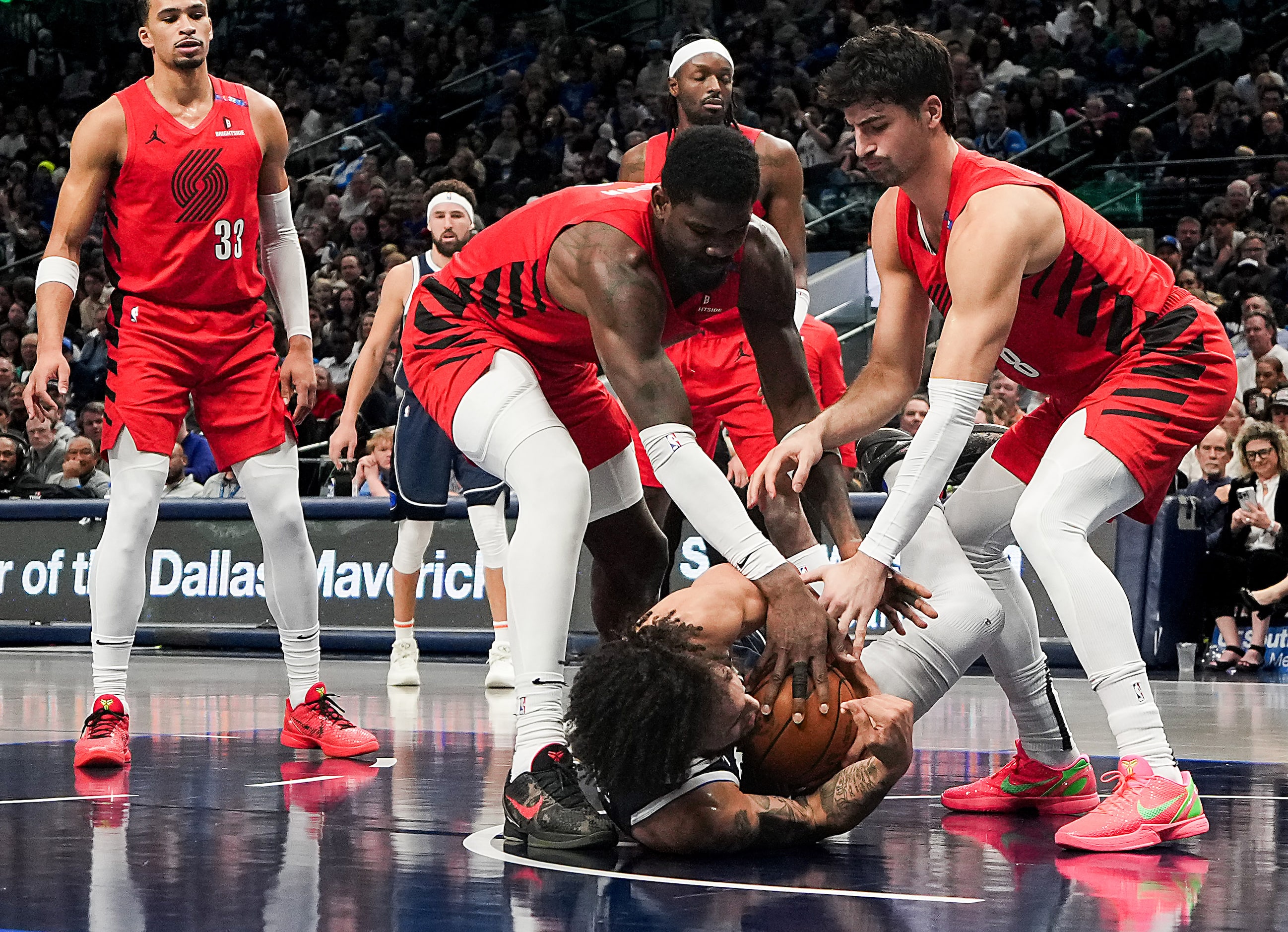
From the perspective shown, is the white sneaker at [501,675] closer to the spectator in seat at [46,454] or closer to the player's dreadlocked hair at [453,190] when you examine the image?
the player's dreadlocked hair at [453,190]

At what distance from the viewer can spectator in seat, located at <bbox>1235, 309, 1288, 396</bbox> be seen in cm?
988

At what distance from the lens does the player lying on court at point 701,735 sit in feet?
10.1

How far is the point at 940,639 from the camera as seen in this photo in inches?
145

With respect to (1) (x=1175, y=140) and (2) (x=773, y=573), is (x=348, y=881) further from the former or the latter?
(1) (x=1175, y=140)

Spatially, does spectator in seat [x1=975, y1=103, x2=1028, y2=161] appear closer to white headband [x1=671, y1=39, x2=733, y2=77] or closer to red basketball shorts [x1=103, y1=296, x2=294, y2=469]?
white headband [x1=671, y1=39, x2=733, y2=77]

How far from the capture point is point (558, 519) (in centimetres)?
352

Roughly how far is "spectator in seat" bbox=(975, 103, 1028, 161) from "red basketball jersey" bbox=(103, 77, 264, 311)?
9.21m

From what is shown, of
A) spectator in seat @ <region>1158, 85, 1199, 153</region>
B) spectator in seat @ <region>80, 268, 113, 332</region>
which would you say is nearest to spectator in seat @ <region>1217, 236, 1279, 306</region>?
spectator in seat @ <region>1158, 85, 1199, 153</region>

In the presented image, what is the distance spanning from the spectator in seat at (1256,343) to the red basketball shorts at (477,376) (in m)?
6.88

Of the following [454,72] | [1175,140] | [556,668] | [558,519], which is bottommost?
[556,668]

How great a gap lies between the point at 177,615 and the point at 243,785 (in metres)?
5.95

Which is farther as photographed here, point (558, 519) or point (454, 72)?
point (454, 72)

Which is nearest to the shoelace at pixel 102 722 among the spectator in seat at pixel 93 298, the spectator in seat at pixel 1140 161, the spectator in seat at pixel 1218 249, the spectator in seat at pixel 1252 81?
the spectator in seat at pixel 1218 249

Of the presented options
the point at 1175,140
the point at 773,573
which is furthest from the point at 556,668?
the point at 1175,140
